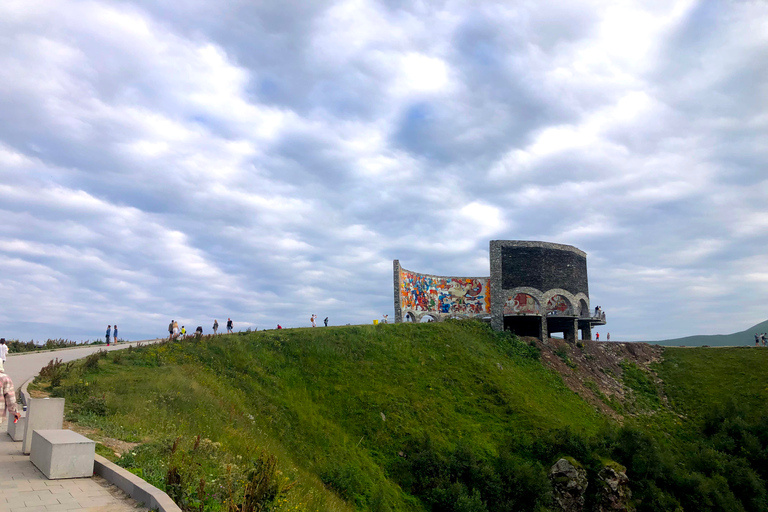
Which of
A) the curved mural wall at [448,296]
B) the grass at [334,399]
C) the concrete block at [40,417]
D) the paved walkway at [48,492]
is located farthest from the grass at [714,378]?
the concrete block at [40,417]

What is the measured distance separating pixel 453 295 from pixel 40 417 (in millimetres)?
37270

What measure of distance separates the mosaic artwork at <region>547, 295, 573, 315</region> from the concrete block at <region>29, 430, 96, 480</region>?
133 feet

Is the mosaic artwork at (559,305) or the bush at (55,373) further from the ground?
the mosaic artwork at (559,305)

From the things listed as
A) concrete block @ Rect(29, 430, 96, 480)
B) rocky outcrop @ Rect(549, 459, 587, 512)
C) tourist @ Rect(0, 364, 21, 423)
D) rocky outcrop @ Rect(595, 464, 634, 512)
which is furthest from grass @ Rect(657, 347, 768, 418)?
tourist @ Rect(0, 364, 21, 423)

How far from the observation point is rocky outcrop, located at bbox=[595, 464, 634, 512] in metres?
24.9

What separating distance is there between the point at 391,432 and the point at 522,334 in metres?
24.4

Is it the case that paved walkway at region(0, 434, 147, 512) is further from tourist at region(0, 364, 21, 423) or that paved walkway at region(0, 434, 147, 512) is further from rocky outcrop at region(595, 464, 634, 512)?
rocky outcrop at region(595, 464, 634, 512)

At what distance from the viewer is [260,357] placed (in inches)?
1129

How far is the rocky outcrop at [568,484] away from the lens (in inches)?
960

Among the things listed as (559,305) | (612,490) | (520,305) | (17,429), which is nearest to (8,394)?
(17,429)

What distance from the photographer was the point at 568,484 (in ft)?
81.1

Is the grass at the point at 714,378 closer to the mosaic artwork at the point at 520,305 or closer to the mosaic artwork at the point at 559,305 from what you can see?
the mosaic artwork at the point at 559,305

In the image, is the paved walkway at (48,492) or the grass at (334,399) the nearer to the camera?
the paved walkway at (48,492)

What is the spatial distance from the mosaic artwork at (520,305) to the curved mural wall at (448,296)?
183 cm
